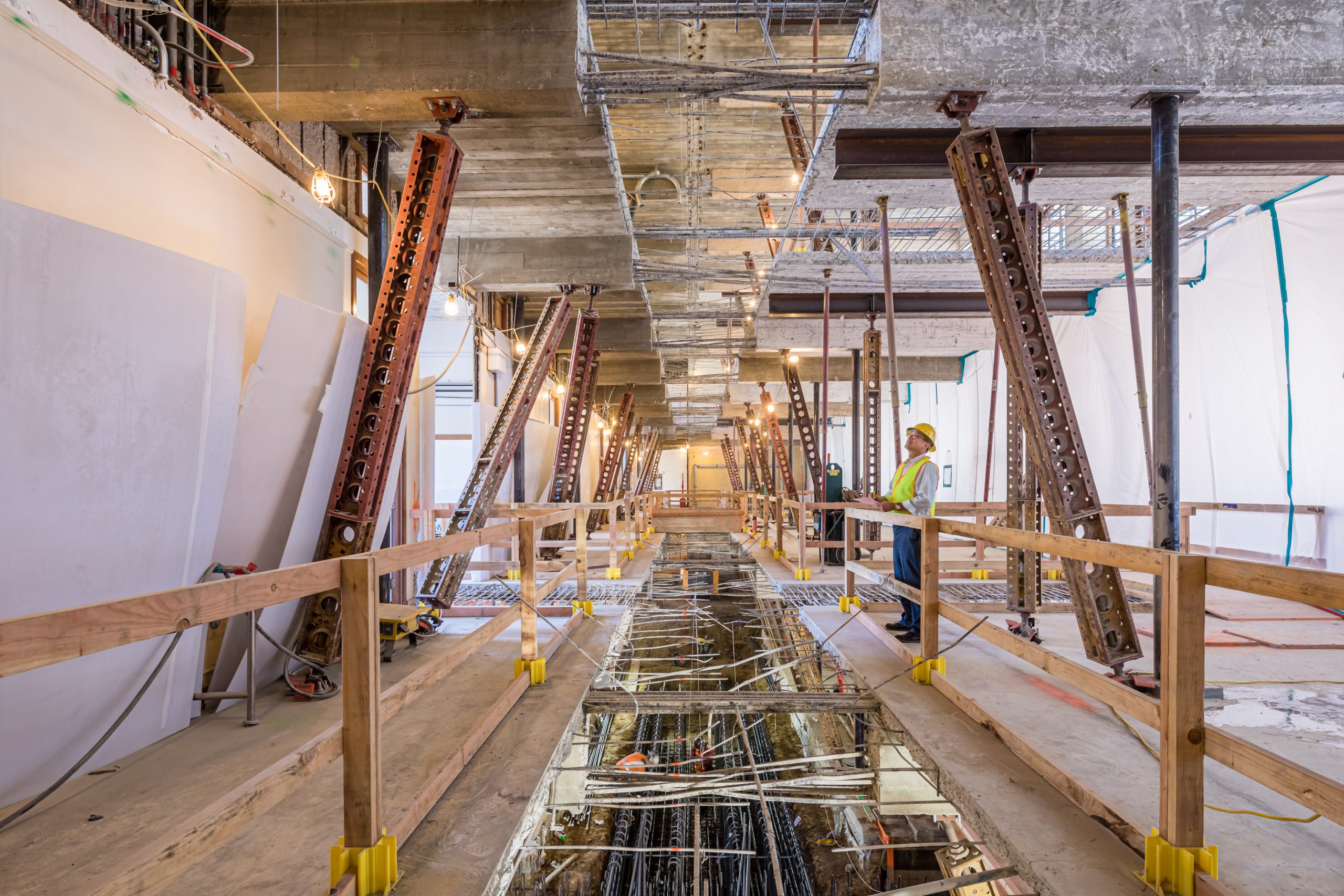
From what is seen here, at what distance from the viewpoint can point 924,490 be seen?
7.14m

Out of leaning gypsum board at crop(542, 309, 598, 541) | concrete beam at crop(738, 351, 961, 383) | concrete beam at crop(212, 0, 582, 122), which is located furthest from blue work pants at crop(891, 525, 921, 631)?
concrete beam at crop(738, 351, 961, 383)

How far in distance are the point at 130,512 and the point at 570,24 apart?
487 centimetres

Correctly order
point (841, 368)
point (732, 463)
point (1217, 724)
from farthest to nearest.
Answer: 1. point (732, 463)
2. point (841, 368)
3. point (1217, 724)

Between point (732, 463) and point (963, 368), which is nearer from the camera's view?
point (963, 368)

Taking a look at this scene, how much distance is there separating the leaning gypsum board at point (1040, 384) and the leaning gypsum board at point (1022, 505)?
0.77 meters

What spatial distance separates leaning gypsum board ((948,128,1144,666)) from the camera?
4961 mm

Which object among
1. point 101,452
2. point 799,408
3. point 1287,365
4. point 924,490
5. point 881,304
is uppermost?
point 881,304

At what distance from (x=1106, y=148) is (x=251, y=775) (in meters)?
8.23

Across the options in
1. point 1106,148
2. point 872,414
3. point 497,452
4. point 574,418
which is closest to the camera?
point 1106,148

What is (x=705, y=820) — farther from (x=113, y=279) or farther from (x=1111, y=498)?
(x=1111, y=498)

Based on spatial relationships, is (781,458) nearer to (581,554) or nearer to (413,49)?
(581,554)

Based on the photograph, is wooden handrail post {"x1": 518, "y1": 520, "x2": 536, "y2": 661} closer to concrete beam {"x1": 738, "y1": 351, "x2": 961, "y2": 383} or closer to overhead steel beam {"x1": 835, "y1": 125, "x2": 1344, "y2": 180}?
overhead steel beam {"x1": 835, "y1": 125, "x2": 1344, "y2": 180}

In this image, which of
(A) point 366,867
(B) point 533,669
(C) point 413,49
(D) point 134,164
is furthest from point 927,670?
(D) point 134,164

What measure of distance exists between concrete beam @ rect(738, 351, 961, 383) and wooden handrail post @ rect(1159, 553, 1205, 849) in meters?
16.1
